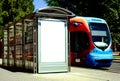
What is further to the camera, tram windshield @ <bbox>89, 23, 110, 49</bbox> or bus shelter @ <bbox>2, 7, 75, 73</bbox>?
tram windshield @ <bbox>89, 23, 110, 49</bbox>

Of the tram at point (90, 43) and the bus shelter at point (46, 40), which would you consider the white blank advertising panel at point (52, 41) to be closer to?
the bus shelter at point (46, 40)

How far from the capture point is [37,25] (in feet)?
57.1

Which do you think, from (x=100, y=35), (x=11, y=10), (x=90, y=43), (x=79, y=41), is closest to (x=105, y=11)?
(x=11, y=10)

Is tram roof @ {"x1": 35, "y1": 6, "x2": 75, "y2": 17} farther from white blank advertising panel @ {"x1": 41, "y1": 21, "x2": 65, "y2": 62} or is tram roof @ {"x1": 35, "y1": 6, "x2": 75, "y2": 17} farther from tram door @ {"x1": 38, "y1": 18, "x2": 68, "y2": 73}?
white blank advertising panel @ {"x1": 41, "y1": 21, "x2": 65, "y2": 62}

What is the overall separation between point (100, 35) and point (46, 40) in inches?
236

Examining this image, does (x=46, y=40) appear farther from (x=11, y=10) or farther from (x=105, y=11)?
(x=105, y=11)

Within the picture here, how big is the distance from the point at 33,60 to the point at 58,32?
174cm

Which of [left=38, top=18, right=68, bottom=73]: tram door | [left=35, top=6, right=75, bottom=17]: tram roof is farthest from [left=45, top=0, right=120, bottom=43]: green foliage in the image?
[left=38, top=18, right=68, bottom=73]: tram door

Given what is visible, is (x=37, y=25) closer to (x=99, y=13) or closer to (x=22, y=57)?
(x=22, y=57)

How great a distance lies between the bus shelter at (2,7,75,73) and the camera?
17484 millimetres

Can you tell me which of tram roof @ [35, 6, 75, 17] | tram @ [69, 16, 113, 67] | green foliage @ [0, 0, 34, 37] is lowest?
tram @ [69, 16, 113, 67]

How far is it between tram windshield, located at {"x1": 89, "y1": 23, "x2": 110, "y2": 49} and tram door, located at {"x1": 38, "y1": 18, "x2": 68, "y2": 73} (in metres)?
4.64

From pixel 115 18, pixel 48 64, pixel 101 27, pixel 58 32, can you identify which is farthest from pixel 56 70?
pixel 115 18

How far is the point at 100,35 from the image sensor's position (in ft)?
75.2
